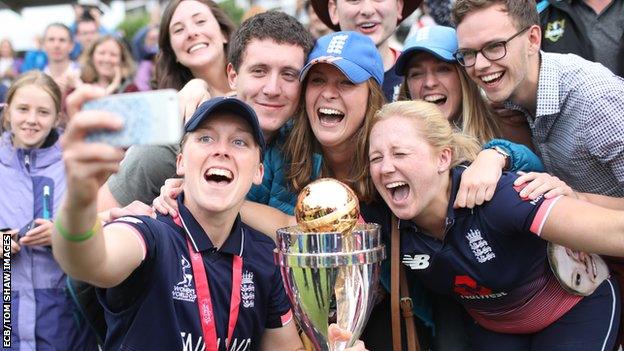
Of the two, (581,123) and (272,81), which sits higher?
(272,81)

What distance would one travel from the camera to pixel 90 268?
2453 millimetres

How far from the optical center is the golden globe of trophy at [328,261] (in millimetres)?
3199

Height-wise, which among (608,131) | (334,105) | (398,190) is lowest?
(398,190)

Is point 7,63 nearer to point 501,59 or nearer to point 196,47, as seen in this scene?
point 196,47

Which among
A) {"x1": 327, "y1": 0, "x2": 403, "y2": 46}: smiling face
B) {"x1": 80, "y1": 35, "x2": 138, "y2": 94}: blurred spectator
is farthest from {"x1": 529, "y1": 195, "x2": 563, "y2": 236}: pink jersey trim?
{"x1": 80, "y1": 35, "x2": 138, "y2": 94}: blurred spectator

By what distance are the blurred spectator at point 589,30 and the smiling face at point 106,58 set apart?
4843 mm

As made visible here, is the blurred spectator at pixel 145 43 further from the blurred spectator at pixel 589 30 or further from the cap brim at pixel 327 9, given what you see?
the blurred spectator at pixel 589 30

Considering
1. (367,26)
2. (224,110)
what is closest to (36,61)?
(367,26)

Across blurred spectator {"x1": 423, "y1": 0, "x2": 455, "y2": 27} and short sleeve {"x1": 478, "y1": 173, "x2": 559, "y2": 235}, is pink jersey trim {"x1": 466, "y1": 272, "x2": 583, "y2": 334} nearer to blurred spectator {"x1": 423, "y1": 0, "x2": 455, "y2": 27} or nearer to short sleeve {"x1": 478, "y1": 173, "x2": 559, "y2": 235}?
short sleeve {"x1": 478, "y1": 173, "x2": 559, "y2": 235}

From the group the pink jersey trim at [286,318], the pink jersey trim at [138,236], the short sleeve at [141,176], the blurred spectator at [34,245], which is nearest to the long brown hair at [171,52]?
the blurred spectator at [34,245]

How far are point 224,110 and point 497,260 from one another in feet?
4.34

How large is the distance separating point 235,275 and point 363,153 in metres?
0.94

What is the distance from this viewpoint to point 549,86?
147 inches

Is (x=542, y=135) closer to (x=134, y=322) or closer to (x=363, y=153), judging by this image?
(x=363, y=153)
